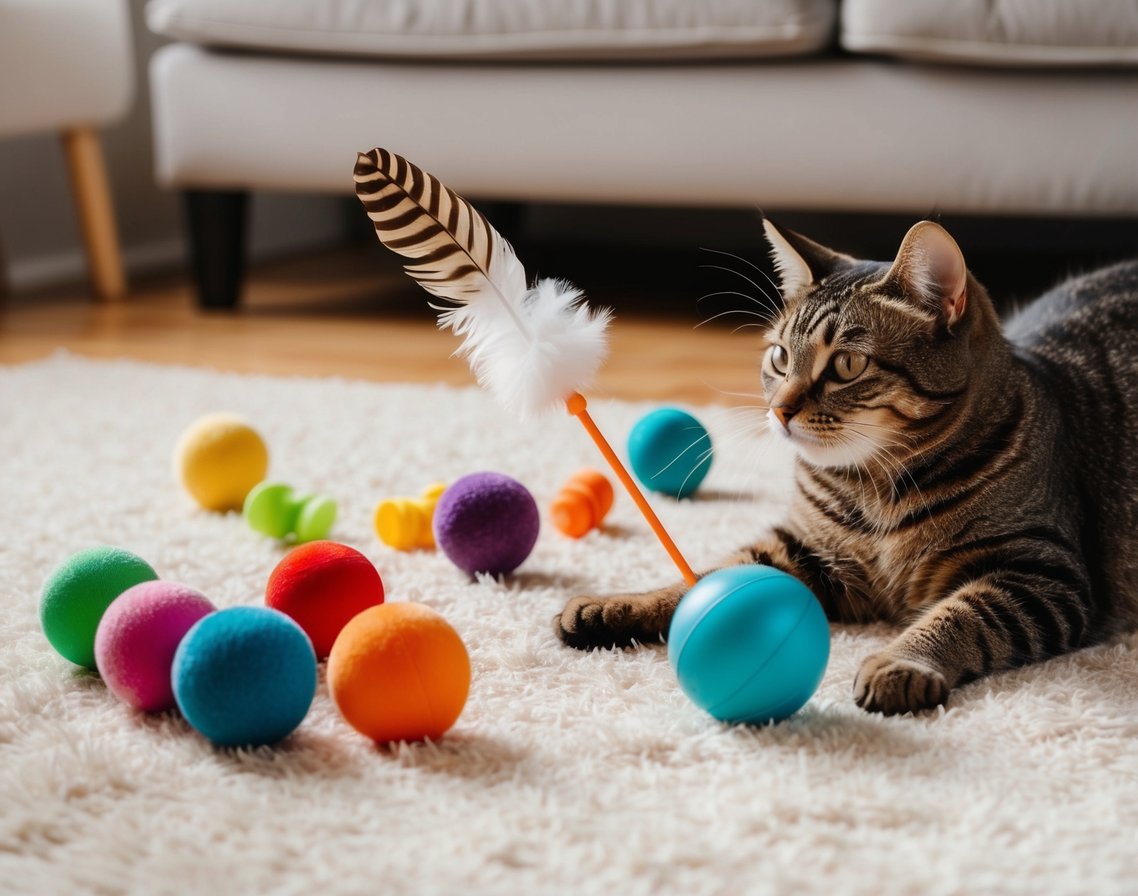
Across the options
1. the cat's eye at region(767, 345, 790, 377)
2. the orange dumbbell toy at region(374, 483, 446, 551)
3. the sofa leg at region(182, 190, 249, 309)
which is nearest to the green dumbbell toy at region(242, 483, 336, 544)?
the orange dumbbell toy at region(374, 483, 446, 551)

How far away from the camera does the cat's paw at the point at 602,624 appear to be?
1.12m

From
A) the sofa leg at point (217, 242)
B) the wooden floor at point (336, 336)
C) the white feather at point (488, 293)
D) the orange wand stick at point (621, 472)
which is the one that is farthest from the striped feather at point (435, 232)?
the sofa leg at point (217, 242)

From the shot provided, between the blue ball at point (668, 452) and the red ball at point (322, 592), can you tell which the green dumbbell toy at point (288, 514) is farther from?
the blue ball at point (668, 452)

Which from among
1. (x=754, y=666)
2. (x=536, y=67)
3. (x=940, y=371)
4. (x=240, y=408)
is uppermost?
(x=536, y=67)

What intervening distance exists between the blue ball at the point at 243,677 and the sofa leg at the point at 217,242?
6.85ft

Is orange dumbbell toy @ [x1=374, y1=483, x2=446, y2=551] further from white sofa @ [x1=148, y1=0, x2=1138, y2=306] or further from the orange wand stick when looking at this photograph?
white sofa @ [x1=148, y1=0, x2=1138, y2=306]

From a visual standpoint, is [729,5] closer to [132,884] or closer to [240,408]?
[240,408]

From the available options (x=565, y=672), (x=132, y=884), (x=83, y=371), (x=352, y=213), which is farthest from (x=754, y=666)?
(x=352, y=213)

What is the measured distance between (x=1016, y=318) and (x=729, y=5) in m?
0.97

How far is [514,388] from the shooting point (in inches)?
42.3

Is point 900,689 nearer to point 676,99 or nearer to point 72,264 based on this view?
point 676,99

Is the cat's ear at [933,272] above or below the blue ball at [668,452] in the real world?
above

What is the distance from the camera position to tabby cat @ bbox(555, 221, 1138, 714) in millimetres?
1086

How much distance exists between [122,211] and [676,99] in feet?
6.10
